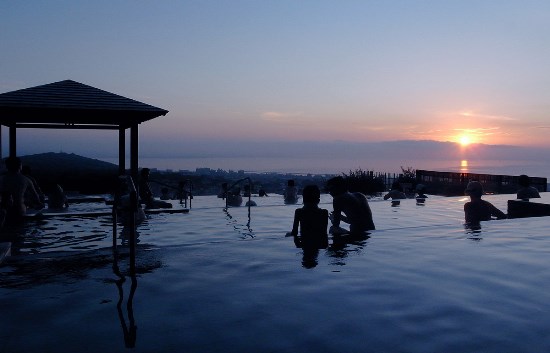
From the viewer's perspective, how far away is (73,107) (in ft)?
38.9

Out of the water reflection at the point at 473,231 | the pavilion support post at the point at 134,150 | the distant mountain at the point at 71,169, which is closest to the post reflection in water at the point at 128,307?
the water reflection at the point at 473,231

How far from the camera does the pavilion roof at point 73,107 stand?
1184cm

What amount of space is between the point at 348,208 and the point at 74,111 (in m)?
7.39

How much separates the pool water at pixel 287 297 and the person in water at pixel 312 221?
0.65 ft

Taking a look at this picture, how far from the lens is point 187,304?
439cm

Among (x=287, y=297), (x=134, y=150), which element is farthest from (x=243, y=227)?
(x=287, y=297)

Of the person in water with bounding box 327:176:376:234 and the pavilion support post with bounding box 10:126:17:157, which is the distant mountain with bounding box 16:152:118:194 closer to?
the pavilion support post with bounding box 10:126:17:157

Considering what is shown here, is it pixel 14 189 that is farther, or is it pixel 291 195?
pixel 291 195

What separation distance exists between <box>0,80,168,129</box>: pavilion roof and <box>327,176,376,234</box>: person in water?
614 cm

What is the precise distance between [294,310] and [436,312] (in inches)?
45.5

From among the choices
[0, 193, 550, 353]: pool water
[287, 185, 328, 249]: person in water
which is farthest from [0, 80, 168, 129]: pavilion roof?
[287, 185, 328, 249]: person in water

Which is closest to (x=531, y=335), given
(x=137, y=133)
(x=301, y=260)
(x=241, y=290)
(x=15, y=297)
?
(x=241, y=290)

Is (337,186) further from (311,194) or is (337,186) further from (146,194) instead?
(146,194)

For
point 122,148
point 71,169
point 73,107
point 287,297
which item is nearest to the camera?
point 287,297
